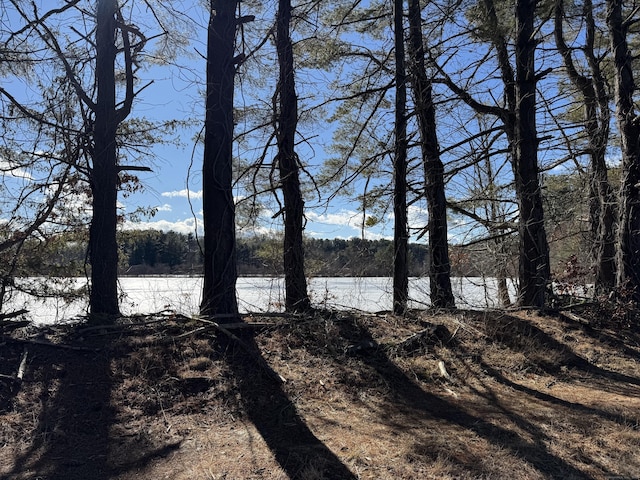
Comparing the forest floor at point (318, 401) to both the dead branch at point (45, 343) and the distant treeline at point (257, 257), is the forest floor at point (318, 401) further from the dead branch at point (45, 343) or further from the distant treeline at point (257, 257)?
the distant treeline at point (257, 257)

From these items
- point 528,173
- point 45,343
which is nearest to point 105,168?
point 45,343

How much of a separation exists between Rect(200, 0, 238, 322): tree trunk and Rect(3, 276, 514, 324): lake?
44 cm

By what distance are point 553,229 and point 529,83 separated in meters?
3.26

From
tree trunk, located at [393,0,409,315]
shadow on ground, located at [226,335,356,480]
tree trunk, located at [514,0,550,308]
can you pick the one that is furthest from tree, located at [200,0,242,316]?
tree trunk, located at [514,0,550,308]

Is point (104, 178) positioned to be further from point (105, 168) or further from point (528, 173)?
point (528, 173)

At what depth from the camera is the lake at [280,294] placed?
6730 mm

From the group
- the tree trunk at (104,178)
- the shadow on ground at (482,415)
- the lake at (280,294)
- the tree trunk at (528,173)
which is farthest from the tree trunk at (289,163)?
the tree trunk at (528,173)

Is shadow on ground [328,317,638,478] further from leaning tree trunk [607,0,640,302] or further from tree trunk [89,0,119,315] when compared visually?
tree trunk [89,0,119,315]

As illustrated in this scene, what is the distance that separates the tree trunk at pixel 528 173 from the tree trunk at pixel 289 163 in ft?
13.2

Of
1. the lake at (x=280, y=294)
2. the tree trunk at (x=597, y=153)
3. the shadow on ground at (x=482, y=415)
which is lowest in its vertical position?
the shadow on ground at (x=482, y=415)

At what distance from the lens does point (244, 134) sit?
7.77 metres

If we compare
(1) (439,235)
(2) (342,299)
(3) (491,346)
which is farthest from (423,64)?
(3) (491,346)

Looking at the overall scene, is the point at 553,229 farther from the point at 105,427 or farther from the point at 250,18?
the point at 105,427

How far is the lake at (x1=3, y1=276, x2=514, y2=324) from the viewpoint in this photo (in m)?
6.73
